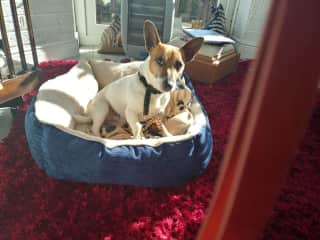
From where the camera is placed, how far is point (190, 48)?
1.21m

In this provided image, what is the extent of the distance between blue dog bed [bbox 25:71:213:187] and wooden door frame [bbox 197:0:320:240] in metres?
0.61

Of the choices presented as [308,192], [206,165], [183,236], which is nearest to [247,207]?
[183,236]

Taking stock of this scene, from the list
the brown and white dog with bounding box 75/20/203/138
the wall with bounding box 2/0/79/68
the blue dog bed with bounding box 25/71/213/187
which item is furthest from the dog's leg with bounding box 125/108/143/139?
the wall with bounding box 2/0/79/68

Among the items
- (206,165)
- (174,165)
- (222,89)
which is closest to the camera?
(174,165)

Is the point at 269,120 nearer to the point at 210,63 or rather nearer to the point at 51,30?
the point at 210,63

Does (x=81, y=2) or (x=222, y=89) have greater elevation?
(x=81, y=2)

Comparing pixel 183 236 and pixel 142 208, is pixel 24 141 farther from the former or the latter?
pixel 183 236

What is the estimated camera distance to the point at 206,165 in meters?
1.09

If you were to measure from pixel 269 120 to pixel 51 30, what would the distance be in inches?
99.3

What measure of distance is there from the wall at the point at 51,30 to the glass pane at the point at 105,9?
0.39 meters

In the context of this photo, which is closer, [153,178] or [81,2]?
[153,178]

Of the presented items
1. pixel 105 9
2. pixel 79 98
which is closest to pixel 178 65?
pixel 79 98

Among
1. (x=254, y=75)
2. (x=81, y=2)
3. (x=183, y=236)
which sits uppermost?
(x=254, y=75)

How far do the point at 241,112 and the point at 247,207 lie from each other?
12 centimetres
